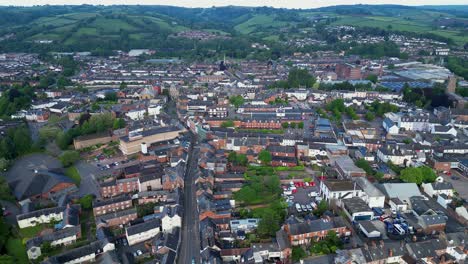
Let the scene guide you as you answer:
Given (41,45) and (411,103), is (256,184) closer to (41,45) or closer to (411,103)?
(411,103)

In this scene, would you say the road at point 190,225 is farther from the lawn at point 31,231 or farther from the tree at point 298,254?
the lawn at point 31,231

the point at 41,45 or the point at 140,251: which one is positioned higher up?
the point at 41,45

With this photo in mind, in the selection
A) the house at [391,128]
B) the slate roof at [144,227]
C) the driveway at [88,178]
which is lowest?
the driveway at [88,178]

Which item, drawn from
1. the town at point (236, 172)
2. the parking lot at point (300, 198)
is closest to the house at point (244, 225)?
the town at point (236, 172)

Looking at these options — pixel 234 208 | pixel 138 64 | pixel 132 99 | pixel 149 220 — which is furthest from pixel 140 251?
pixel 138 64

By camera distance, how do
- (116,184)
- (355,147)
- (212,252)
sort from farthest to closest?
(355,147) → (116,184) → (212,252)

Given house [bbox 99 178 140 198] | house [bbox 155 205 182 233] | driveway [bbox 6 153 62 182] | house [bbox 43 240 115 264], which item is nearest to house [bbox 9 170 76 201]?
driveway [bbox 6 153 62 182]
